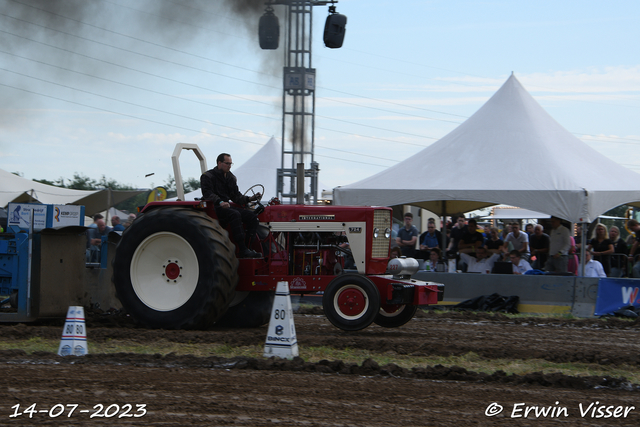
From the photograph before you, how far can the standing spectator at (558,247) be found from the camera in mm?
12094

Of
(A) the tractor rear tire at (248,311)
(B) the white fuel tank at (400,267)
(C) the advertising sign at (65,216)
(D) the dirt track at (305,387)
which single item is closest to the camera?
(D) the dirt track at (305,387)

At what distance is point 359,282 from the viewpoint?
24.7 feet

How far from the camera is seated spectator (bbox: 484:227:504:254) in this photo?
1268 centimetres

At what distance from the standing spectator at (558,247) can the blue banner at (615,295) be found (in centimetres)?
129

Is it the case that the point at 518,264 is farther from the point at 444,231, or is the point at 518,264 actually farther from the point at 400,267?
the point at 400,267

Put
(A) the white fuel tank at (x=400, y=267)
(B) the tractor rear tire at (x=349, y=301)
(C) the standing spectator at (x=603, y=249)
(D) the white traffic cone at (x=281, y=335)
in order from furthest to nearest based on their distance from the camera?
(C) the standing spectator at (x=603, y=249)
(A) the white fuel tank at (x=400, y=267)
(B) the tractor rear tire at (x=349, y=301)
(D) the white traffic cone at (x=281, y=335)

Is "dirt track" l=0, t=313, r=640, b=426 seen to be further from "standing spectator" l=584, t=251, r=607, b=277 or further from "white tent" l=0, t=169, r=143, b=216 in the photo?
"white tent" l=0, t=169, r=143, b=216

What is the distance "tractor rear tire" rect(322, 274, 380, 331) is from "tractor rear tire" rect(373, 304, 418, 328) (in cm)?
79

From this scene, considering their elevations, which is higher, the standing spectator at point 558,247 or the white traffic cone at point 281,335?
the standing spectator at point 558,247

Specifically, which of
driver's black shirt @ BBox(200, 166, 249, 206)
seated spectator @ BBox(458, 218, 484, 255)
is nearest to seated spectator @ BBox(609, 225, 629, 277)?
seated spectator @ BBox(458, 218, 484, 255)

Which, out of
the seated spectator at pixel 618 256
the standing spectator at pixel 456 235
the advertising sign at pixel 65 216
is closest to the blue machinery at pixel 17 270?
the advertising sign at pixel 65 216

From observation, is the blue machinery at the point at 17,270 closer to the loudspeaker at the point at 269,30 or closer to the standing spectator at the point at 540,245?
the loudspeaker at the point at 269,30

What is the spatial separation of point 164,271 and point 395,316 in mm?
2684

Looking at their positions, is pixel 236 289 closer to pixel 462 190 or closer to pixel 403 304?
pixel 403 304
